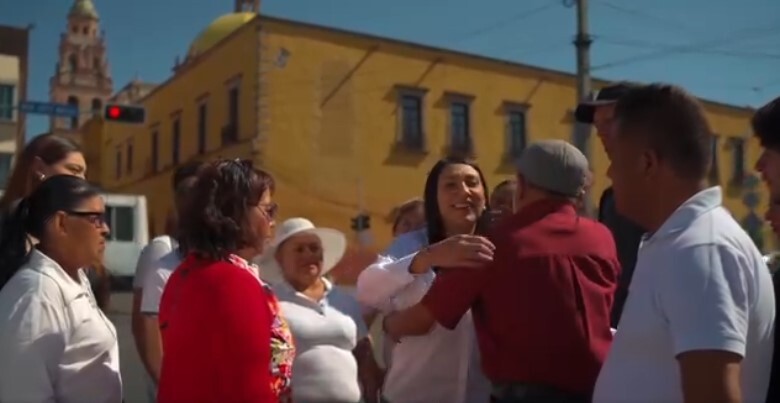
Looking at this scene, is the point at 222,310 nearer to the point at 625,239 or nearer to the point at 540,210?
the point at 540,210

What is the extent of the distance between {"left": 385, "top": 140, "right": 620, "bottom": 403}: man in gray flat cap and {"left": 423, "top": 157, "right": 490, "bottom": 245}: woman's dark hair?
2.49 feet

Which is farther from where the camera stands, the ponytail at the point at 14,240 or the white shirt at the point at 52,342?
the ponytail at the point at 14,240

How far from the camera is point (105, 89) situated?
73500 millimetres

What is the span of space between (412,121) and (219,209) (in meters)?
29.6

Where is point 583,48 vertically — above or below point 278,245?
above

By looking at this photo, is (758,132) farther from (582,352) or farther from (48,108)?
(48,108)

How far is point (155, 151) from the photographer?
39.9m

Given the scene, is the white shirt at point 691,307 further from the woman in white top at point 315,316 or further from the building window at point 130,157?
the building window at point 130,157

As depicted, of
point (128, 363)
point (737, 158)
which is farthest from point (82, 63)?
point (128, 363)

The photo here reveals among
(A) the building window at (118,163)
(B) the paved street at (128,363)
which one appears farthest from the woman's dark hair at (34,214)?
(A) the building window at (118,163)

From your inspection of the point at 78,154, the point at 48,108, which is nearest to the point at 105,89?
the point at 48,108

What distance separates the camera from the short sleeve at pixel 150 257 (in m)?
4.09

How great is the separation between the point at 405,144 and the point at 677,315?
30197 millimetres

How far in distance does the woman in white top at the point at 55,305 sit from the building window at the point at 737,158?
133ft
